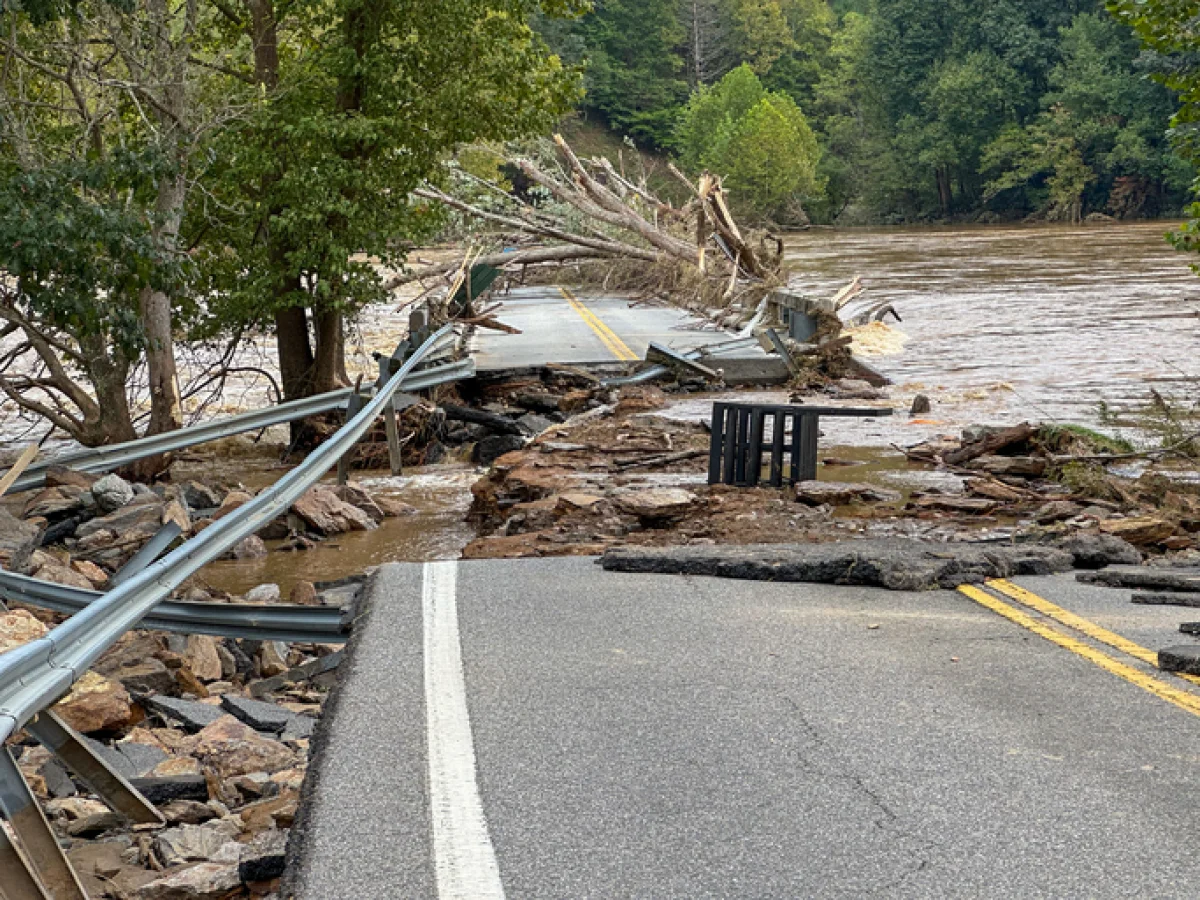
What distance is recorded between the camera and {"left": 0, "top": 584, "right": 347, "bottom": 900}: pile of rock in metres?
Answer: 4.87

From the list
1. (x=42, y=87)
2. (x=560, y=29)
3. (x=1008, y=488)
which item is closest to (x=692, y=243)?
(x=42, y=87)

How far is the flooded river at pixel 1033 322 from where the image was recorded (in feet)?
66.4

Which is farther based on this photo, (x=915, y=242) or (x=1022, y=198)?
(x=1022, y=198)

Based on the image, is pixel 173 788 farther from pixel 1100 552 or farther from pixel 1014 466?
pixel 1014 466

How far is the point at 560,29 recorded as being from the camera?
113812 millimetres

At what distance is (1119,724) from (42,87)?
15.5 m

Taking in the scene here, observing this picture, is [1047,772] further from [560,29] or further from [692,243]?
[560,29]

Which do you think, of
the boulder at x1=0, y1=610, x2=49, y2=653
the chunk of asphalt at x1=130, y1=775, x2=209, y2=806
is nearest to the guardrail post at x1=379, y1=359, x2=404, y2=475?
the boulder at x1=0, y1=610, x2=49, y2=653

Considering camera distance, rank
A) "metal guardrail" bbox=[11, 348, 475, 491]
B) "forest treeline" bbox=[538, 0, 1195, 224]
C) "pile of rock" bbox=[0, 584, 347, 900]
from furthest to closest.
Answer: "forest treeline" bbox=[538, 0, 1195, 224] → "metal guardrail" bbox=[11, 348, 475, 491] → "pile of rock" bbox=[0, 584, 347, 900]

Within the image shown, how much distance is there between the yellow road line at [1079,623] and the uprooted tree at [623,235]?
853 inches

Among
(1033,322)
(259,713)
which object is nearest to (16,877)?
(259,713)

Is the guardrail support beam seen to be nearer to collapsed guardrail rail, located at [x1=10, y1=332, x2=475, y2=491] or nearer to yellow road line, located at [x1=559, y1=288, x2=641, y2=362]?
collapsed guardrail rail, located at [x1=10, y1=332, x2=475, y2=491]

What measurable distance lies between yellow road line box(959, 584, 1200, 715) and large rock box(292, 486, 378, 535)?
7110 mm

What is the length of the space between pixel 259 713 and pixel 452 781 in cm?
226
